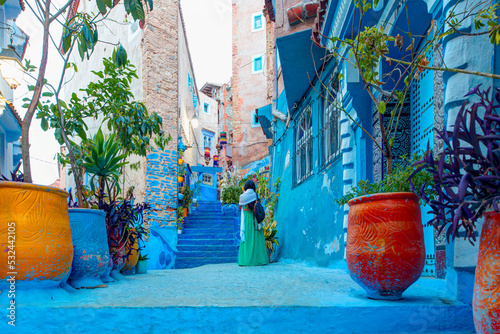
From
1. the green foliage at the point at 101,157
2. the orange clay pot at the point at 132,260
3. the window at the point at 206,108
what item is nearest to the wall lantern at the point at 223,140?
the window at the point at 206,108

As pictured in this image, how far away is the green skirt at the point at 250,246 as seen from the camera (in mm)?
7945

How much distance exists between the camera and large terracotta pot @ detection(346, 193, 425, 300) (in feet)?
7.80

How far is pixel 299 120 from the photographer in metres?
9.43

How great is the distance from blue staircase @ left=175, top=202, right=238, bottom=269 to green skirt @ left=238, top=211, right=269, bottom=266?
10.3ft

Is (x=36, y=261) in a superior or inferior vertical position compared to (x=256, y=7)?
inferior

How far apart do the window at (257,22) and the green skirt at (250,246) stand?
1981 centimetres

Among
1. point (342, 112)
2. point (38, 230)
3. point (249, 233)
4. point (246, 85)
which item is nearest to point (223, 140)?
point (246, 85)

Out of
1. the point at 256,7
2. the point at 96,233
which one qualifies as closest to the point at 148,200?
the point at 96,233

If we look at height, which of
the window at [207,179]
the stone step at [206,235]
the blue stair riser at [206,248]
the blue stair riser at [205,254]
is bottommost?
the blue stair riser at [205,254]

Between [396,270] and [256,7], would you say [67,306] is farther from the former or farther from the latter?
[256,7]

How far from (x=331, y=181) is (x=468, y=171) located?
4.60 meters

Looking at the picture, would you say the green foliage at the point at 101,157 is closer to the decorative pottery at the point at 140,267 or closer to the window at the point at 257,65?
the decorative pottery at the point at 140,267

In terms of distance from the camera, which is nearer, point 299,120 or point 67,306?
point 67,306

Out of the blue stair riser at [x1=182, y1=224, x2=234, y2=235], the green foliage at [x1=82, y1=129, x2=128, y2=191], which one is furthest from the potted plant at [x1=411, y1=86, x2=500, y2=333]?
the blue stair riser at [x1=182, y1=224, x2=234, y2=235]
